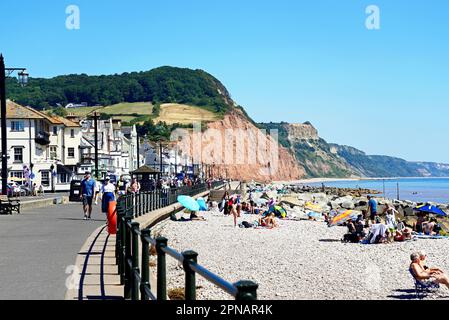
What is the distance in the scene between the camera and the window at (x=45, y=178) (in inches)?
2977

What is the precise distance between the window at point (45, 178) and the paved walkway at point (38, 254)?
167ft

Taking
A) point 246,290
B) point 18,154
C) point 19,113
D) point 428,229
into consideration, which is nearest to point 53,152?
point 18,154

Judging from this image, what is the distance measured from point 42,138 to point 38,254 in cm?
6275

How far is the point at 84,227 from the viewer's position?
22.7 metres

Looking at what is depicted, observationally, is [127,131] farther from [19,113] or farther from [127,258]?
[127,258]

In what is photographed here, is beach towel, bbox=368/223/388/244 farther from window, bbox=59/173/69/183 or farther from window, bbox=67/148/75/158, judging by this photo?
window, bbox=67/148/75/158

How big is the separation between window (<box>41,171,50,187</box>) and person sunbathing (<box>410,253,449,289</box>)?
6338 cm

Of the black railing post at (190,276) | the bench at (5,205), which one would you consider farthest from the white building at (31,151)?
the black railing post at (190,276)

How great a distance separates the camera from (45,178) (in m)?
76.0

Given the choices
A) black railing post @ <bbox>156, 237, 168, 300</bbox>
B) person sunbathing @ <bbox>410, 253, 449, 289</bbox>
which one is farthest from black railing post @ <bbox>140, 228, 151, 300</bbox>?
person sunbathing @ <bbox>410, 253, 449, 289</bbox>

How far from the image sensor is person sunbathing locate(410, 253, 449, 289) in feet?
54.9

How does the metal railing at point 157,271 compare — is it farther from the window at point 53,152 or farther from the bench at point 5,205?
the window at point 53,152
